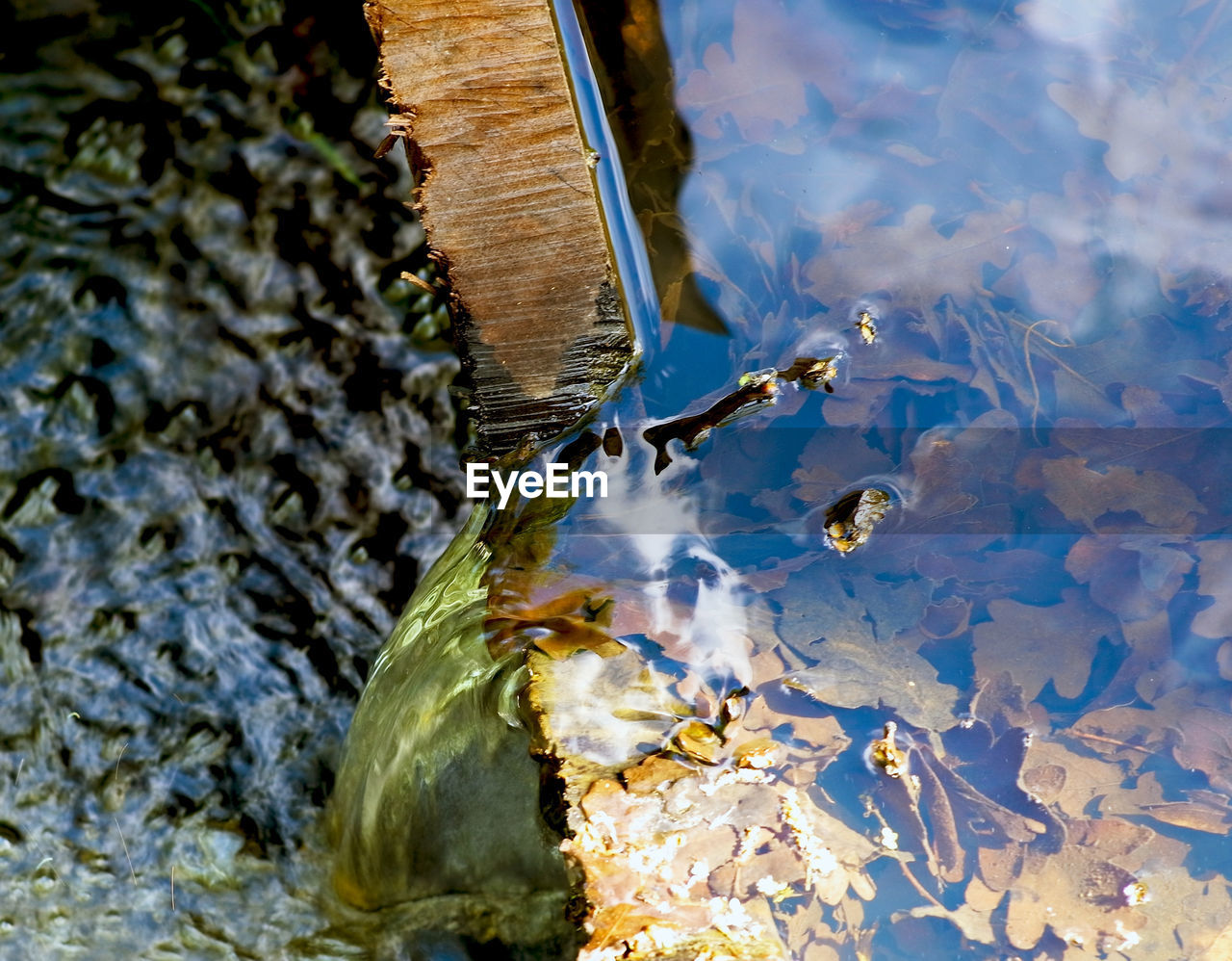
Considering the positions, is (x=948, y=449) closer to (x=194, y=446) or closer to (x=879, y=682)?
(x=879, y=682)

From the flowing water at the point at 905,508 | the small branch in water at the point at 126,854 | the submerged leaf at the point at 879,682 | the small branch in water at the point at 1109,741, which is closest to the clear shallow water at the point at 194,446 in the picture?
the small branch in water at the point at 126,854

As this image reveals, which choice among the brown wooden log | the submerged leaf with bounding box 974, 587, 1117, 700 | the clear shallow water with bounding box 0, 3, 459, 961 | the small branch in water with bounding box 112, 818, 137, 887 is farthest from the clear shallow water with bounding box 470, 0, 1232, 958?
the small branch in water with bounding box 112, 818, 137, 887

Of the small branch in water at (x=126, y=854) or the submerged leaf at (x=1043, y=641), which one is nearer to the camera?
the submerged leaf at (x=1043, y=641)

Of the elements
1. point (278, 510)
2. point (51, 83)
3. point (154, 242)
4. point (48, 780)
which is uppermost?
point (51, 83)

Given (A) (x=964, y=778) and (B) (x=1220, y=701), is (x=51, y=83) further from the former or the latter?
(B) (x=1220, y=701)

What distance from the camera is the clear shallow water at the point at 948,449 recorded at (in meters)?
1.42

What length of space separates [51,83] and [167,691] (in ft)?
5.53

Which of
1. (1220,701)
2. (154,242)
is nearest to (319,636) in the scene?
(154,242)

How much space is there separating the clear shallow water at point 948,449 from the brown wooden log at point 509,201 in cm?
14

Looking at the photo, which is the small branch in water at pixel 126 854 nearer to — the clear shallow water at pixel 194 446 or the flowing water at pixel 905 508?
the clear shallow water at pixel 194 446

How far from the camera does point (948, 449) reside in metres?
1.56

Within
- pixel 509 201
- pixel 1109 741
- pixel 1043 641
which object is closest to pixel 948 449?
pixel 1043 641

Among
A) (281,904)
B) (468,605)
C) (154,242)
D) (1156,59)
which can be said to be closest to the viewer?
(1156,59)

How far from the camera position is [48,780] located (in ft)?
7.29
